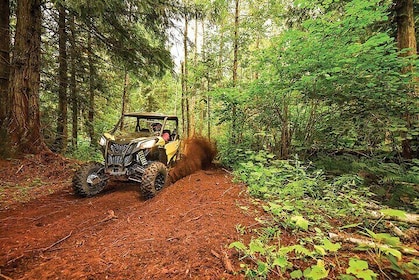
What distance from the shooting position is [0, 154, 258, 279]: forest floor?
2.15 metres

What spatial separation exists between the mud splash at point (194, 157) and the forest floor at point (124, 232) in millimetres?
1270

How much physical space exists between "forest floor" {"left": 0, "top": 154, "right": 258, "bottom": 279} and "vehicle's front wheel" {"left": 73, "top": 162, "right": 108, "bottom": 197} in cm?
22

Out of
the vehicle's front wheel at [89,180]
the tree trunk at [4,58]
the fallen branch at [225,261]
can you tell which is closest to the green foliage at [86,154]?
the tree trunk at [4,58]

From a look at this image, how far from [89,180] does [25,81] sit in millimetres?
4752

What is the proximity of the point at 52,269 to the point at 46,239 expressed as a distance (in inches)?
37.9

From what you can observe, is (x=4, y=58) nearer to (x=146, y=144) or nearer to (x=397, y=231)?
(x=146, y=144)

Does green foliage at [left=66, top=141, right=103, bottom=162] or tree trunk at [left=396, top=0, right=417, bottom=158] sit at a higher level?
tree trunk at [left=396, top=0, right=417, bottom=158]

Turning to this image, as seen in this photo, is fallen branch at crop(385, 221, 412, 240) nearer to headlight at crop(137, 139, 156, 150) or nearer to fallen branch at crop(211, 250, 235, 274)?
fallen branch at crop(211, 250, 235, 274)

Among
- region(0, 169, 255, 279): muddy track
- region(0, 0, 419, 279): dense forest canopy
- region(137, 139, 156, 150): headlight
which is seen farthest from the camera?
region(137, 139, 156, 150): headlight

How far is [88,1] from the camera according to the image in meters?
6.10

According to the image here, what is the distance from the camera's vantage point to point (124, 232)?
302cm

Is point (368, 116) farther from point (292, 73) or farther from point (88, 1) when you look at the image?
point (88, 1)

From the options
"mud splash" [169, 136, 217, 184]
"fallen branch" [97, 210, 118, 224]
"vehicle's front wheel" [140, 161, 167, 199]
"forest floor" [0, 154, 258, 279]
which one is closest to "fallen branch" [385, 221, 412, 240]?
"forest floor" [0, 154, 258, 279]

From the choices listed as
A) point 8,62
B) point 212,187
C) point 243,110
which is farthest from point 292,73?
point 8,62
